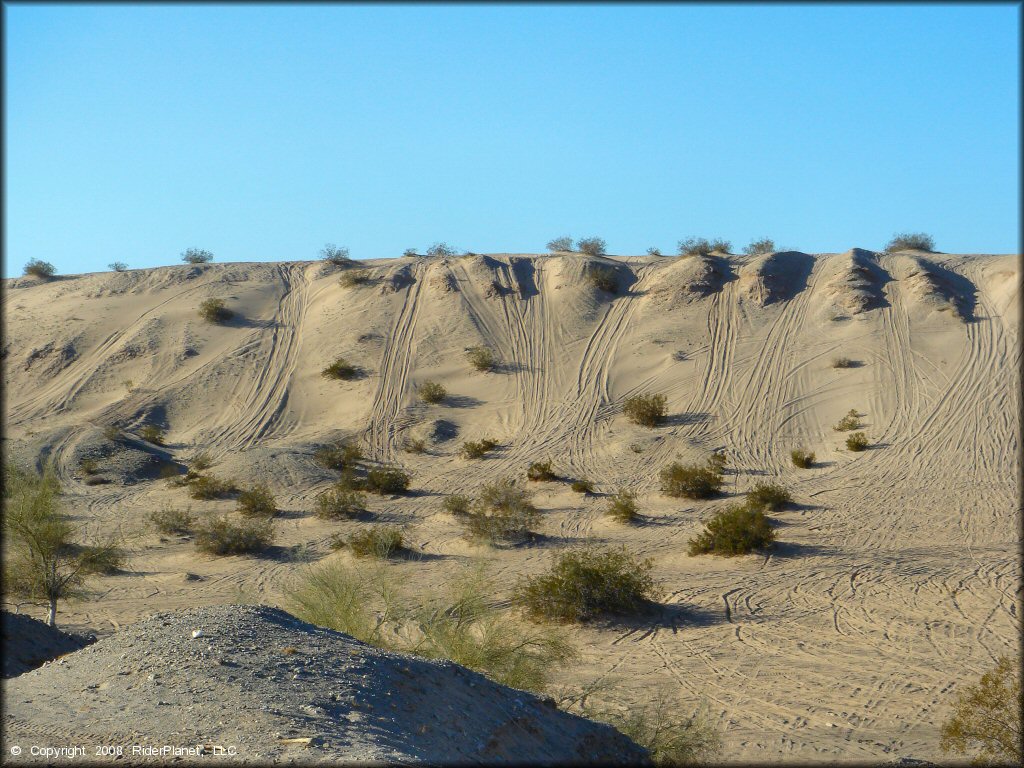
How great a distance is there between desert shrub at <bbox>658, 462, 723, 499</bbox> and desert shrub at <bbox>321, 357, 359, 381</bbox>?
14.3 metres

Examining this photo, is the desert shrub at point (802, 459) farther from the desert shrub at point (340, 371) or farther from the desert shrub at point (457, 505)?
the desert shrub at point (340, 371)

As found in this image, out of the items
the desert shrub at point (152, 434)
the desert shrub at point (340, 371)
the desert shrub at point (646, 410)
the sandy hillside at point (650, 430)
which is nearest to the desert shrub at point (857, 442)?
the sandy hillside at point (650, 430)

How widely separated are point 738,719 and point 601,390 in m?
20.7

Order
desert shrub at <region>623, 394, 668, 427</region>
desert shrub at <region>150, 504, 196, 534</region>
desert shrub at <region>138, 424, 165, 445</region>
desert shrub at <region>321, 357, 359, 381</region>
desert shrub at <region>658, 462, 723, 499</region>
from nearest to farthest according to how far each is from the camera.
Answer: desert shrub at <region>150, 504, 196, 534</region> < desert shrub at <region>658, 462, 723, 499</region> < desert shrub at <region>623, 394, 668, 427</region> < desert shrub at <region>138, 424, 165, 445</region> < desert shrub at <region>321, 357, 359, 381</region>

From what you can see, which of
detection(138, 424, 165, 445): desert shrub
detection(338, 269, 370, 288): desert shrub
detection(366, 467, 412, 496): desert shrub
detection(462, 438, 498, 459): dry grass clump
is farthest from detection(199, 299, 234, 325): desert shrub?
detection(366, 467, 412, 496): desert shrub

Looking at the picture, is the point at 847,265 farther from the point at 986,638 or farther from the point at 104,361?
the point at 104,361

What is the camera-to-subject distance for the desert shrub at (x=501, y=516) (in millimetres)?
19719

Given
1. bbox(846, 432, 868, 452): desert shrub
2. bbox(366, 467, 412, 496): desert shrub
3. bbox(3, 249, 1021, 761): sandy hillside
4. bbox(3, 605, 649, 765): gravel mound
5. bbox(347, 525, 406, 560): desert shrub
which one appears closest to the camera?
bbox(3, 605, 649, 765): gravel mound

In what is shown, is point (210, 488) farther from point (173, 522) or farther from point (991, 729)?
point (991, 729)

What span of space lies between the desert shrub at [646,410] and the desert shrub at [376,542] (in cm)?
→ 1101

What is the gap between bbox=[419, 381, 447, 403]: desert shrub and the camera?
31.3 meters

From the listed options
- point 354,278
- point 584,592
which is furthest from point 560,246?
point 584,592

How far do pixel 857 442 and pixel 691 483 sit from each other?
19.7 feet

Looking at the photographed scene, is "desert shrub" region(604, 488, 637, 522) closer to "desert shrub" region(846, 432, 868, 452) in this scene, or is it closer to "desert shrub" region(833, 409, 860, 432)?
"desert shrub" region(846, 432, 868, 452)
